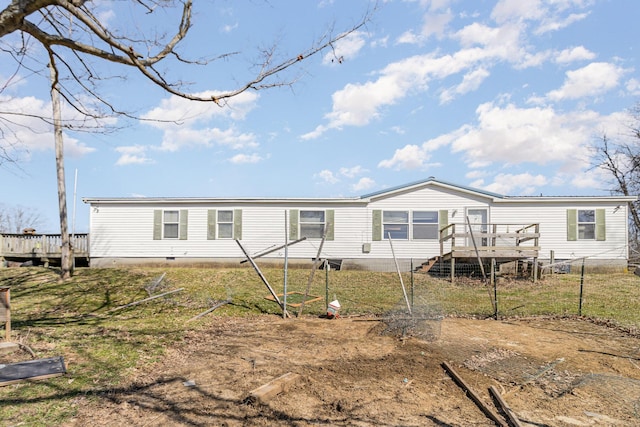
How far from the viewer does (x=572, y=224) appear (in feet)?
58.1

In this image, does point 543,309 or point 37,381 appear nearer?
point 37,381

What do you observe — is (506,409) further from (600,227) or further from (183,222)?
(600,227)

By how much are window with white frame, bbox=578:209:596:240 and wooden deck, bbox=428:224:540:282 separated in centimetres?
217

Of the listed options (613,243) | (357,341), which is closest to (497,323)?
A: (357,341)

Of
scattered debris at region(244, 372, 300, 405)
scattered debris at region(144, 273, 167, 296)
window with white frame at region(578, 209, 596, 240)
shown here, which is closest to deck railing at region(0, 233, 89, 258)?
scattered debris at region(144, 273, 167, 296)

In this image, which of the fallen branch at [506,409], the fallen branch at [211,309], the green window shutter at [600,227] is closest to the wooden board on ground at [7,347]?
the fallen branch at [211,309]

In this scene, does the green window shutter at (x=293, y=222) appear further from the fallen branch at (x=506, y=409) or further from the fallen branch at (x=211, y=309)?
the fallen branch at (x=506, y=409)

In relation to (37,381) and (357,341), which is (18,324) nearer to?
(37,381)

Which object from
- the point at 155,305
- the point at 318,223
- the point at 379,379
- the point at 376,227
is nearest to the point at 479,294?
the point at 376,227

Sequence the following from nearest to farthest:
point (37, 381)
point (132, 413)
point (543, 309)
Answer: point (132, 413), point (37, 381), point (543, 309)

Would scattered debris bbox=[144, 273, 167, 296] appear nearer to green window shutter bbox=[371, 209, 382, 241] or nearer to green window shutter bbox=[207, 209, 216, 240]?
green window shutter bbox=[207, 209, 216, 240]

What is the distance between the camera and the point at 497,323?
912 cm

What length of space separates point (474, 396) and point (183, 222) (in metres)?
15.4

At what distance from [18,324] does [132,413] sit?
594cm
